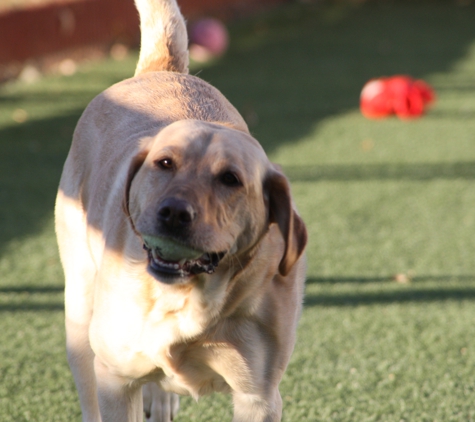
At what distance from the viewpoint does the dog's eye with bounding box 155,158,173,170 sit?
2.35 m

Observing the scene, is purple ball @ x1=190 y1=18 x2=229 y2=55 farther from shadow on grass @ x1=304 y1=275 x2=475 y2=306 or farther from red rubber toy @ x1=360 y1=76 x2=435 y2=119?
shadow on grass @ x1=304 y1=275 x2=475 y2=306

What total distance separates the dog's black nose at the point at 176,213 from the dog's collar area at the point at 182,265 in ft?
0.53

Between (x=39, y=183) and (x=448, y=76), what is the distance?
308 inches

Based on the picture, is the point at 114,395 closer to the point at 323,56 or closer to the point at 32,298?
the point at 32,298

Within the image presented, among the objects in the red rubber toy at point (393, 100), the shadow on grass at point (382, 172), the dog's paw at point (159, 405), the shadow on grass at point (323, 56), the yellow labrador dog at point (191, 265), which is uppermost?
the yellow labrador dog at point (191, 265)

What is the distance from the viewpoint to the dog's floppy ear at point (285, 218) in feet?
8.05

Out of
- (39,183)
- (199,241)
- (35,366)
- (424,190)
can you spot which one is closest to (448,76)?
(424,190)

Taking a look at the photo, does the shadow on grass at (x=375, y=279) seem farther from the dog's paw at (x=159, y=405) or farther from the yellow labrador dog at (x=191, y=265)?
the yellow labrador dog at (x=191, y=265)

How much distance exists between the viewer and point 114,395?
8.80 ft

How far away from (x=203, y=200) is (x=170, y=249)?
187 millimetres

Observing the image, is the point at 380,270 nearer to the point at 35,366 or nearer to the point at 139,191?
the point at 35,366

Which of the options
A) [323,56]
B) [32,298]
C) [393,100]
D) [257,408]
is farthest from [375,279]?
[323,56]

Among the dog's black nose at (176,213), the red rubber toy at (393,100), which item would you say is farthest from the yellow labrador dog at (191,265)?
the red rubber toy at (393,100)

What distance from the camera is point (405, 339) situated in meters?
4.09
